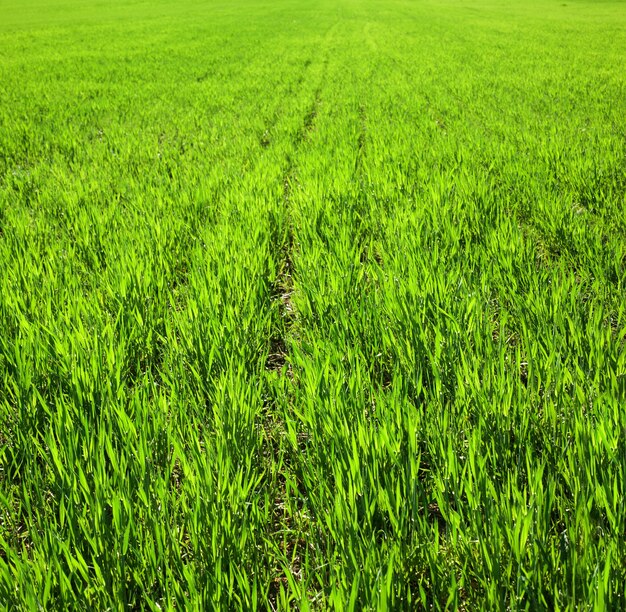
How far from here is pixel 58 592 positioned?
0.99m

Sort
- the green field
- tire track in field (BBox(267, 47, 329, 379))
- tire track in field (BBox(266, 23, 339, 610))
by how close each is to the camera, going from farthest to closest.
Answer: tire track in field (BBox(267, 47, 329, 379)) < tire track in field (BBox(266, 23, 339, 610)) < the green field

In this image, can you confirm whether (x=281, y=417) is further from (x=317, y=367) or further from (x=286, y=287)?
(x=286, y=287)

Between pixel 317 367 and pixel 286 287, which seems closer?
pixel 317 367

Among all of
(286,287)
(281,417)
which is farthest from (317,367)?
(286,287)

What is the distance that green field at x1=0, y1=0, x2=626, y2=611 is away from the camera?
3.29 feet

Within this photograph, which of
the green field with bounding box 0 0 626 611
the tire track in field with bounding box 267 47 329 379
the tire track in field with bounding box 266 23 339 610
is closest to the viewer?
the green field with bounding box 0 0 626 611

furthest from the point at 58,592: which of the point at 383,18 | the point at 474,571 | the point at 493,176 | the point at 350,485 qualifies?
the point at 383,18

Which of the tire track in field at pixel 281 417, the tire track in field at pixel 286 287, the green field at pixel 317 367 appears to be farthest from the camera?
the tire track in field at pixel 286 287

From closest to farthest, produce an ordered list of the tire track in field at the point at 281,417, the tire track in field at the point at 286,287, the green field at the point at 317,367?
the green field at the point at 317,367
the tire track in field at the point at 281,417
the tire track in field at the point at 286,287

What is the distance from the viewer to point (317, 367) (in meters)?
1.56

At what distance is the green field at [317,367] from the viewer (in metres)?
1.00

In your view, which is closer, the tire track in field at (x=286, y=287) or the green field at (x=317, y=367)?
the green field at (x=317, y=367)

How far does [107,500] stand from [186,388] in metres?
0.53

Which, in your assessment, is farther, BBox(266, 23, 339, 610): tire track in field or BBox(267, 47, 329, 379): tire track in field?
BBox(267, 47, 329, 379): tire track in field
